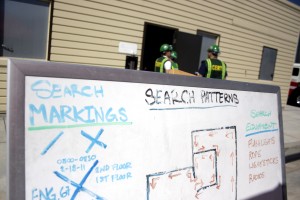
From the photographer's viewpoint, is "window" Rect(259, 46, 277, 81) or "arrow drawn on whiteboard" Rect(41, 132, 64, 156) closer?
"arrow drawn on whiteboard" Rect(41, 132, 64, 156)

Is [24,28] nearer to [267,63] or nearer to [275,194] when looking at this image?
[275,194]

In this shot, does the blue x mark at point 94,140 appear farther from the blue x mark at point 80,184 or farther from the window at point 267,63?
the window at point 267,63

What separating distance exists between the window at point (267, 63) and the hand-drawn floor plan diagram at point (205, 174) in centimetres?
1018

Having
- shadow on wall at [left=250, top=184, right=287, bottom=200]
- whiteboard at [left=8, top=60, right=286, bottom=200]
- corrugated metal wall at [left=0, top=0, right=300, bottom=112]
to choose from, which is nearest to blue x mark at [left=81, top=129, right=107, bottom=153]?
whiteboard at [left=8, top=60, right=286, bottom=200]

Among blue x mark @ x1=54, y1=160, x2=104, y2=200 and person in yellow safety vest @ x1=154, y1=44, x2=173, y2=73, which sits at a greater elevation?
person in yellow safety vest @ x1=154, y1=44, x2=173, y2=73

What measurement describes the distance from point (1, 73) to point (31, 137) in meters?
4.82

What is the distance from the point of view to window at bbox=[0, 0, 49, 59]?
17.9 feet

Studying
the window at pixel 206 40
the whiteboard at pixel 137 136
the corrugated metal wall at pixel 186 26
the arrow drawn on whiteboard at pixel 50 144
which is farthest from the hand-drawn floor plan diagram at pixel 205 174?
the window at pixel 206 40

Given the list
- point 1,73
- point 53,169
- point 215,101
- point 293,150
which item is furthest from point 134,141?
point 293,150

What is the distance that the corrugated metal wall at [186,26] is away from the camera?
612cm

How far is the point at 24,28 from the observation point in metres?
5.66

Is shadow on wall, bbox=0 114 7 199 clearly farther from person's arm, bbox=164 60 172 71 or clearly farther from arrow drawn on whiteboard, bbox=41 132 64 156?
person's arm, bbox=164 60 172 71

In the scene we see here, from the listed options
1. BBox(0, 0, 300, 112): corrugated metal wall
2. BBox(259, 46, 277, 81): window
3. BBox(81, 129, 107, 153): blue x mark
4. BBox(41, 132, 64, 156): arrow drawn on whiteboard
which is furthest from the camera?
BBox(259, 46, 277, 81): window

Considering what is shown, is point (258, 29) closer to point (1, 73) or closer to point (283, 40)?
point (283, 40)
